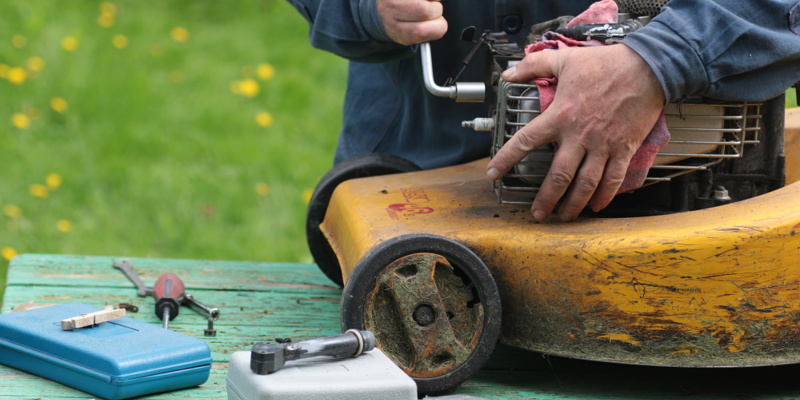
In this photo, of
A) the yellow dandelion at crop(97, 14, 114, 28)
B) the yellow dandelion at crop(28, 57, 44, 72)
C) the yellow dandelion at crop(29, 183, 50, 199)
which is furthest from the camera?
the yellow dandelion at crop(97, 14, 114, 28)

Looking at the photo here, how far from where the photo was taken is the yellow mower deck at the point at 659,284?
1329mm

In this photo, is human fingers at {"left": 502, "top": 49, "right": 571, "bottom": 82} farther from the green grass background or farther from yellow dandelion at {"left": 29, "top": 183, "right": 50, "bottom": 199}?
yellow dandelion at {"left": 29, "top": 183, "right": 50, "bottom": 199}

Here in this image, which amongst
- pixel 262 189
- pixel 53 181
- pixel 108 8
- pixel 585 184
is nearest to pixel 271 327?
pixel 585 184

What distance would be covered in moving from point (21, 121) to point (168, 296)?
217 centimetres

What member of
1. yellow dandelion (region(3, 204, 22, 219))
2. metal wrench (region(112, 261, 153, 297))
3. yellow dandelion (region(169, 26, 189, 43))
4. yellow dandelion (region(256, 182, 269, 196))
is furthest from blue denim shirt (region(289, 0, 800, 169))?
yellow dandelion (region(169, 26, 189, 43))

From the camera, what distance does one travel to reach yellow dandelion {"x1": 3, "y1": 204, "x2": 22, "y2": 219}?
123 inches

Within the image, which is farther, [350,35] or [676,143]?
[350,35]

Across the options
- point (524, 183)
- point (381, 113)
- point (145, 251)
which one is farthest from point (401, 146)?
point (145, 251)

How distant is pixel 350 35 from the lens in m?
1.80

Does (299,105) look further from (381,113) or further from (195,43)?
(381,113)

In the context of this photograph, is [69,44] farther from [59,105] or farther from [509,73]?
[509,73]

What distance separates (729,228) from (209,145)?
2.58 m

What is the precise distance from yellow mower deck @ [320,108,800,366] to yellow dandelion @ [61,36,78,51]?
2974mm

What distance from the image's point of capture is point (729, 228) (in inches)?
52.6
